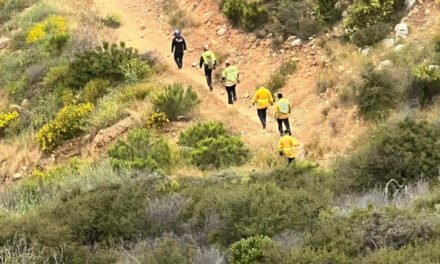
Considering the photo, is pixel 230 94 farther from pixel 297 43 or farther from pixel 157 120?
pixel 297 43

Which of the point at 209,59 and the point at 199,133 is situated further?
the point at 209,59

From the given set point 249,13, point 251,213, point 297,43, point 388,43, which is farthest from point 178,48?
point 251,213

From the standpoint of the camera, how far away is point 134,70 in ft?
68.1

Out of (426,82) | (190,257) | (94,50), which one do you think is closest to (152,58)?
(94,50)

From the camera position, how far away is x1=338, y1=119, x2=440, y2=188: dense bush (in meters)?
11.7

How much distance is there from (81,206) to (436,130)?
634 cm

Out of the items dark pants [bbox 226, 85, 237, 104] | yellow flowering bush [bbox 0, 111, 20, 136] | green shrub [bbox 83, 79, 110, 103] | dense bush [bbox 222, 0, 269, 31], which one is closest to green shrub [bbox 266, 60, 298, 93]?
dark pants [bbox 226, 85, 237, 104]

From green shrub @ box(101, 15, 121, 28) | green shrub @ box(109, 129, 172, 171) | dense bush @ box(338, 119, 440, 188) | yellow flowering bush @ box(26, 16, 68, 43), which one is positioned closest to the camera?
dense bush @ box(338, 119, 440, 188)

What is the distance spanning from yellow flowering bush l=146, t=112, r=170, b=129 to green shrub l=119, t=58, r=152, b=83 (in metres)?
2.96

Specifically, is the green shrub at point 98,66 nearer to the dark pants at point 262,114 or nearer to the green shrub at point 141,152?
the green shrub at point 141,152

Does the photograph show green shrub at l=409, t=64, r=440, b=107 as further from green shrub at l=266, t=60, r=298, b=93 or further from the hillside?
green shrub at l=266, t=60, r=298, b=93

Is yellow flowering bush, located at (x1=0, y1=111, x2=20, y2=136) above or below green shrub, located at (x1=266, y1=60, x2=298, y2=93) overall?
below

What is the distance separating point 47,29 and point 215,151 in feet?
39.3

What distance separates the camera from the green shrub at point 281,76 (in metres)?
18.8
